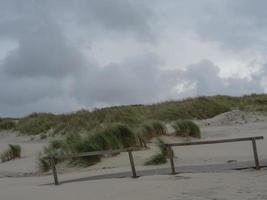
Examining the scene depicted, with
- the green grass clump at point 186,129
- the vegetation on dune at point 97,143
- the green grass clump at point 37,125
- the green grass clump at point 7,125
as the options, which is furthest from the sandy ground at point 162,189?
the green grass clump at point 7,125

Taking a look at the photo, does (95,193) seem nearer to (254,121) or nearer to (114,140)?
(114,140)

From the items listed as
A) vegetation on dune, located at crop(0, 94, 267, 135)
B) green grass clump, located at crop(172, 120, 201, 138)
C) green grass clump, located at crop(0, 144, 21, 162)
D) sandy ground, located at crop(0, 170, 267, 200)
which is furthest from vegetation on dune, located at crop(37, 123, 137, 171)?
vegetation on dune, located at crop(0, 94, 267, 135)

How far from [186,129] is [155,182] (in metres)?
9.13

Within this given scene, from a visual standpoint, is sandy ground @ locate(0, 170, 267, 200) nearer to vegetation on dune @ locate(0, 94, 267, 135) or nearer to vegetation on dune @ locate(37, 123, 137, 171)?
vegetation on dune @ locate(37, 123, 137, 171)

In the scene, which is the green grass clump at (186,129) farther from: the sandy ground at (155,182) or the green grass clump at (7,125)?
the green grass clump at (7,125)

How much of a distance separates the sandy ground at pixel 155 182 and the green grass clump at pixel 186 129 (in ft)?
1.98

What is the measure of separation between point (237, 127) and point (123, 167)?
9.23m

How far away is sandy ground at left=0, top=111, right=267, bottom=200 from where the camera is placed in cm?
945

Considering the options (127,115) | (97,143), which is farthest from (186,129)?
(127,115)

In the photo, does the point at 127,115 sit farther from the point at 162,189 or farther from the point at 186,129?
the point at 162,189

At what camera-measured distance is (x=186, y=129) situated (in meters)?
20.0

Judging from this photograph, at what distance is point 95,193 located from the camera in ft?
34.2

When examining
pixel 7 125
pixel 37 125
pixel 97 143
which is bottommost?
pixel 97 143

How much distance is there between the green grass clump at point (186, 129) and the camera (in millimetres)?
19938
